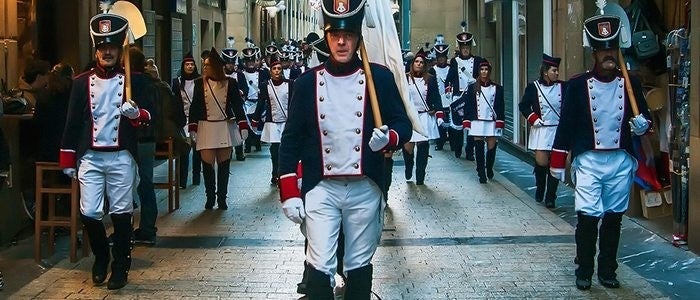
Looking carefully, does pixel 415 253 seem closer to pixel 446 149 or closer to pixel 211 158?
pixel 211 158

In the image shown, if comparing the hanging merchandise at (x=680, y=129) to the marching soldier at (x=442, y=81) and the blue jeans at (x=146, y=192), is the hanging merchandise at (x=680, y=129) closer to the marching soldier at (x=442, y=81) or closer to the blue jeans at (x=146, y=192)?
the blue jeans at (x=146, y=192)

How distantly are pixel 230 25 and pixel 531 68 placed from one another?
49.9 feet

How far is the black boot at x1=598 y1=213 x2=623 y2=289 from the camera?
7.69m

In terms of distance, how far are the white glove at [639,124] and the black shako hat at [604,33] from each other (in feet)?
1.90

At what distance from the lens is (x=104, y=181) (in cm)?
780

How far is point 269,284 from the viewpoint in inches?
317

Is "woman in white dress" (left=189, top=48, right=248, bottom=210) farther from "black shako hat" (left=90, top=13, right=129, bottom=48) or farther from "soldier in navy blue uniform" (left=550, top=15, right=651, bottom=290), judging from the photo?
"soldier in navy blue uniform" (left=550, top=15, right=651, bottom=290)

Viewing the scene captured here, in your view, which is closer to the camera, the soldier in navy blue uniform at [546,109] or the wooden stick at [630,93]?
the wooden stick at [630,93]

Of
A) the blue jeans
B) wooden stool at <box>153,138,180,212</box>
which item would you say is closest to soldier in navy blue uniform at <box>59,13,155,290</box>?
the blue jeans

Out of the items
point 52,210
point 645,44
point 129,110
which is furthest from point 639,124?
point 52,210

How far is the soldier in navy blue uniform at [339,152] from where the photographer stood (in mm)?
5625

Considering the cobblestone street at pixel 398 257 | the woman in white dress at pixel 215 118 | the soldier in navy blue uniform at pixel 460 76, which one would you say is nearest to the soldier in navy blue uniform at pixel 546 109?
the cobblestone street at pixel 398 257

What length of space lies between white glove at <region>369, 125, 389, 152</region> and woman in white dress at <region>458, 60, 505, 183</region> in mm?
9164

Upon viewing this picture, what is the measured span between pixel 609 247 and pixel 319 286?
3024 millimetres
